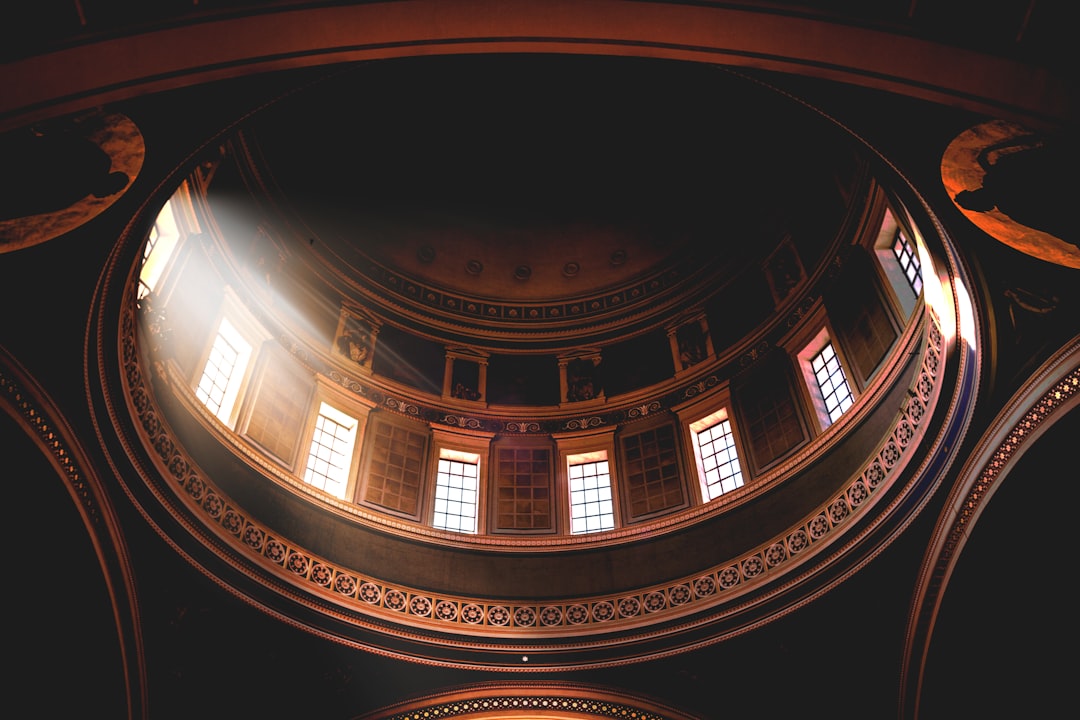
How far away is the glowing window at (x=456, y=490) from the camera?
17844mm

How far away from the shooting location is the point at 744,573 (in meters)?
14.9

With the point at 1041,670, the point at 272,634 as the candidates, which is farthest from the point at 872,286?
the point at 272,634

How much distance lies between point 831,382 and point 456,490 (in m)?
7.64

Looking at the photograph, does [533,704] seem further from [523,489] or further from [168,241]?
[168,241]


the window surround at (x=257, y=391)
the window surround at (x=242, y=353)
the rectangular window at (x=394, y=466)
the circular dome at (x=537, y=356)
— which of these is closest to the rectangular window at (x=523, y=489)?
the circular dome at (x=537, y=356)

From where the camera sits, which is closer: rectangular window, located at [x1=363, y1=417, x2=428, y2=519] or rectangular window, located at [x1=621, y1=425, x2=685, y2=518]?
rectangular window, located at [x1=363, y1=417, x2=428, y2=519]

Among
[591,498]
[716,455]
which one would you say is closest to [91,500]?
[591,498]

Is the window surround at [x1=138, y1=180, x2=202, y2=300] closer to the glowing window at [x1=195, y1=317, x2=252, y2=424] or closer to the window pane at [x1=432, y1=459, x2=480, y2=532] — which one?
the glowing window at [x1=195, y1=317, x2=252, y2=424]

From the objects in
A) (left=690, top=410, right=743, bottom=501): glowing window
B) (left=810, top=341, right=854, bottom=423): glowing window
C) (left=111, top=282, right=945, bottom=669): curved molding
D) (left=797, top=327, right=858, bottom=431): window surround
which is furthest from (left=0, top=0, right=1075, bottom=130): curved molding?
(left=690, top=410, right=743, bottom=501): glowing window

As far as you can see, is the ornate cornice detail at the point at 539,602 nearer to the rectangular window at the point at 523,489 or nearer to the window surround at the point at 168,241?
the rectangular window at the point at 523,489

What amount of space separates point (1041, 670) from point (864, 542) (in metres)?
2.96

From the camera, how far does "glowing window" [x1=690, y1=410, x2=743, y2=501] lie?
17344 millimetres

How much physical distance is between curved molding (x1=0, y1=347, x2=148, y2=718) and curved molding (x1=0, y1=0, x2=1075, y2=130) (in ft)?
12.1

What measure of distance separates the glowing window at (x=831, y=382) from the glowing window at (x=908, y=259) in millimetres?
2115
